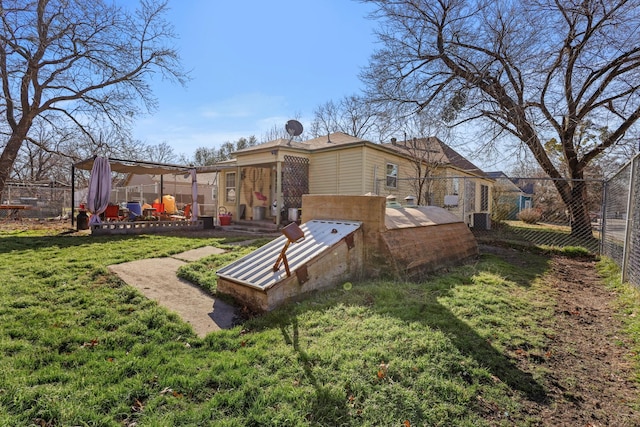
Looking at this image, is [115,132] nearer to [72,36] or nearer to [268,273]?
[72,36]

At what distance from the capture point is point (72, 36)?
11.8m

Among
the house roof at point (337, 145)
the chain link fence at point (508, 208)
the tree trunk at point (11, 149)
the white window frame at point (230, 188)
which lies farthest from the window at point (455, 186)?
the tree trunk at point (11, 149)

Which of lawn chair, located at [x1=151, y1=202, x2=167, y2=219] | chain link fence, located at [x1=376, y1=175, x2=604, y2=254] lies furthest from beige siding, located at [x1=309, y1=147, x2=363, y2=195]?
lawn chair, located at [x1=151, y1=202, x2=167, y2=219]

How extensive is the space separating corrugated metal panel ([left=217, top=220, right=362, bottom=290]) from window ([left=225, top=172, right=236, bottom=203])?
1085 centimetres

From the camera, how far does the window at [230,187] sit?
15.3m

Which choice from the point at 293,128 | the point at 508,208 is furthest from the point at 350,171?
the point at 508,208

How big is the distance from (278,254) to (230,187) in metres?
11.7

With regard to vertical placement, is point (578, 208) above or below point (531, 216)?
above

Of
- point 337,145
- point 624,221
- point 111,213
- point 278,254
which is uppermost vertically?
point 337,145

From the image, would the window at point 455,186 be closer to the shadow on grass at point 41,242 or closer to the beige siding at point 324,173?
the beige siding at point 324,173

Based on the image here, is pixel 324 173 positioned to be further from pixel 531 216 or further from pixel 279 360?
pixel 531 216

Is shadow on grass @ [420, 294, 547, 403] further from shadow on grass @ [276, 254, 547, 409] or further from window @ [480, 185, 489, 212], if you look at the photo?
window @ [480, 185, 489, 212]

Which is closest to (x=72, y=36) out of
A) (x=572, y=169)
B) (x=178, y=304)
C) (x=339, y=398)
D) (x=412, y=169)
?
(x=178, y=304)

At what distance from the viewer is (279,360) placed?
260 centimetres
